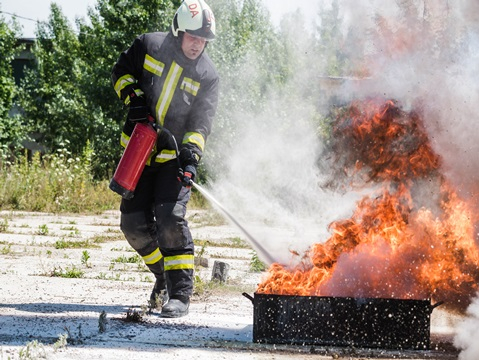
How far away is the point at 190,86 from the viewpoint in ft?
17.7

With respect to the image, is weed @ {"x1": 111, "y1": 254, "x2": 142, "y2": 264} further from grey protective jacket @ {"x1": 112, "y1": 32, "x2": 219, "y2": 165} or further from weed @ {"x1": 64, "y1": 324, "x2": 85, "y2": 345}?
weed @ {"x1": 64, "y1": 324, "x2": 85, "y2": 345}

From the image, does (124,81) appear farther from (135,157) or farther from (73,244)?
(73,244)

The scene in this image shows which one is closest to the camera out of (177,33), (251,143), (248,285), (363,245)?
(363,245)

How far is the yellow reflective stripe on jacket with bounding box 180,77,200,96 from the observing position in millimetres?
5348

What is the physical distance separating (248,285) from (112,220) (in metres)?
6.93

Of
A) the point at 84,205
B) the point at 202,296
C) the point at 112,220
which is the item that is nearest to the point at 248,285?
the point at 202,296

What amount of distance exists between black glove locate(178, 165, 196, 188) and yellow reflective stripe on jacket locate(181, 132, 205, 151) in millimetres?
216

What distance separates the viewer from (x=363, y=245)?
4.87 m

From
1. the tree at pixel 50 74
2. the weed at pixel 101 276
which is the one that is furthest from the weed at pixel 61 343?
the tree at pixel 50 74

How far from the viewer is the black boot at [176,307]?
5059mm

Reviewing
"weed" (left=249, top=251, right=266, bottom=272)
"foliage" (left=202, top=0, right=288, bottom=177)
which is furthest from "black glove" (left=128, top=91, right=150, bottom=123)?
"foliage" (left=202, top=0, right=288, bottom=177)

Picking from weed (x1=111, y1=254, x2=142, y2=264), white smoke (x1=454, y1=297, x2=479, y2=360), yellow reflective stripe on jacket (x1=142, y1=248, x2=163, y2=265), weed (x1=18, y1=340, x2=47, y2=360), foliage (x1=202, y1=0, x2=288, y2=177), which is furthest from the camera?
foliage (x1=202, y1=0, x2=288, y2=177)

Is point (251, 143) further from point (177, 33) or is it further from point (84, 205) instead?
point (177, 33)

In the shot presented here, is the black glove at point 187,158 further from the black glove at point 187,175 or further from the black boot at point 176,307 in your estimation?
the black boot at point 176,307
